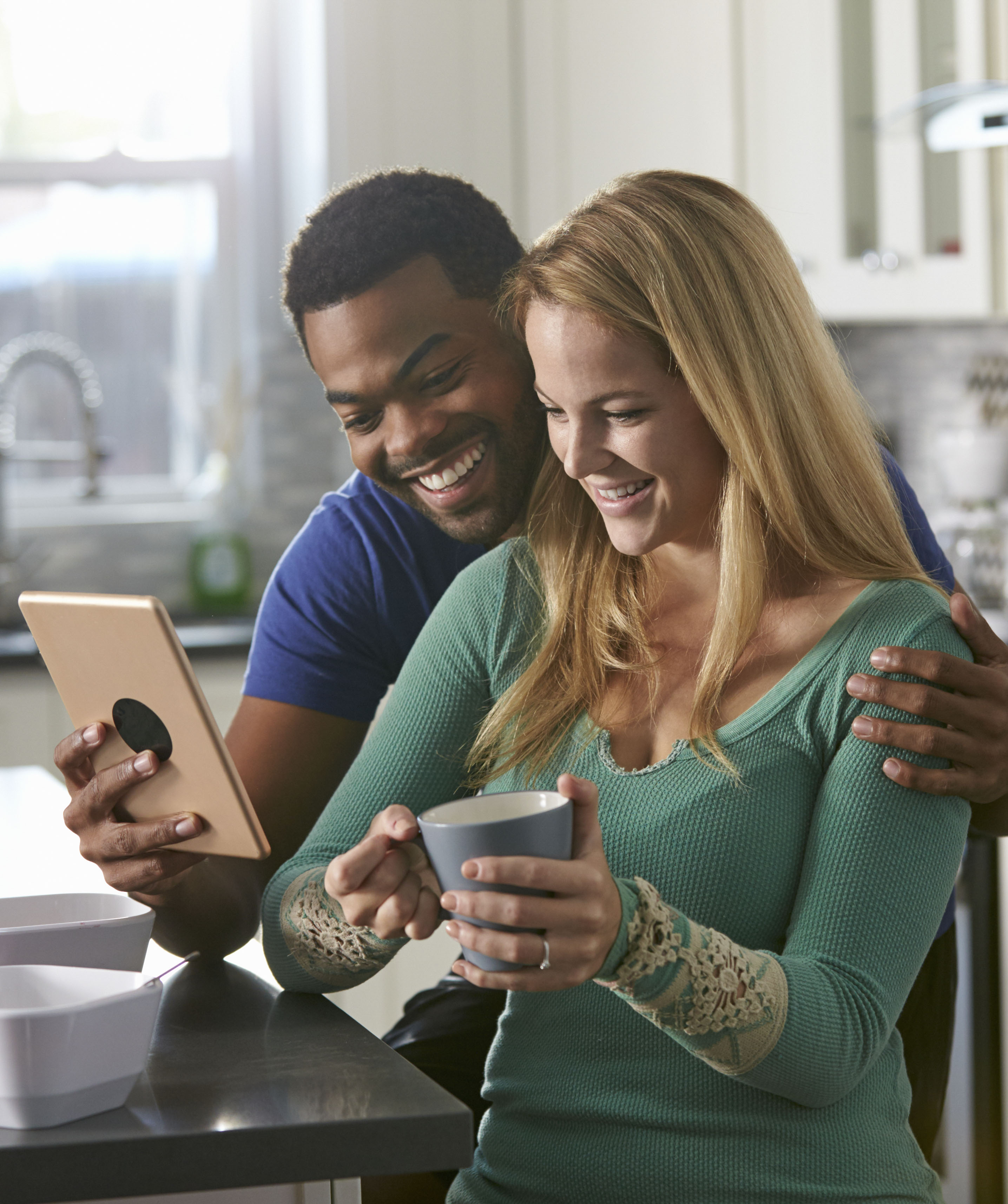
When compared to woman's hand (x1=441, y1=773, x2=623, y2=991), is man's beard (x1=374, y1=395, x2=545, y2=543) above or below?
above

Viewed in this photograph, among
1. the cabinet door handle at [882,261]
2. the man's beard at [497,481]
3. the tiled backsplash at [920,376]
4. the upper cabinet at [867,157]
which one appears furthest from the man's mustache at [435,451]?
the tiled backsplash at [920,376]

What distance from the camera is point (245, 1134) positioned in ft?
2.54

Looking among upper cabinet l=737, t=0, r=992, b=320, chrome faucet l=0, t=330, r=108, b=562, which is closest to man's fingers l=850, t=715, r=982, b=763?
upper cabinet l=737, t=0, r=992, b=320

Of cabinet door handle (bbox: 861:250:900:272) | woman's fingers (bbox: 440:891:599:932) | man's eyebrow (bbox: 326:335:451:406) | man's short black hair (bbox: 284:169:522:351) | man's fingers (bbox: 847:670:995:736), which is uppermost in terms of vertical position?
cabinet door handle (bbox: 861:250:900:272)

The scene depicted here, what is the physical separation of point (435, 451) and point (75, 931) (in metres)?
0.65

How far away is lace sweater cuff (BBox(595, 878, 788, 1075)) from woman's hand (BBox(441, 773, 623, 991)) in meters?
0.03

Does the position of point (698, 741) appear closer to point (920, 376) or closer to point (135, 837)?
point (135, 837)

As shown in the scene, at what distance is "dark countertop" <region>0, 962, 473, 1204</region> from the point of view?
0.75 m

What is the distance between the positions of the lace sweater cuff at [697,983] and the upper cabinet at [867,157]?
2110 millimetres

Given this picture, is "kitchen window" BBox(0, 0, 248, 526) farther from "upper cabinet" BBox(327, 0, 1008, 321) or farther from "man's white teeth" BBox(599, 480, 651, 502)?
"man's white teeth" BBox(599, 480, 651, 502)

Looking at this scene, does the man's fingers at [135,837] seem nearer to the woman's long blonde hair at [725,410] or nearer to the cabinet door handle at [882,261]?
the woman's long blonde hair at [725,410]

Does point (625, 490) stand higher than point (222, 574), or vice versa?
point (625, 490)

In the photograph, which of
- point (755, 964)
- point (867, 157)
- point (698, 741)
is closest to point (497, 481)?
point (698, 741)

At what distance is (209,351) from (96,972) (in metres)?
3.05
